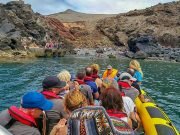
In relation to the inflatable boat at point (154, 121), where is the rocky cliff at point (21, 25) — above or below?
above

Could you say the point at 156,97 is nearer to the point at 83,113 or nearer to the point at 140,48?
the point at 83,113

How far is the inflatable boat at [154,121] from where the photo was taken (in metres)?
8.34

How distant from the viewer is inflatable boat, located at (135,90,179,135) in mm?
8344

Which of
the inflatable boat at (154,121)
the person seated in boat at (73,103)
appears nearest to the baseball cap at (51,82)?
the person seated in boat at (73,103)

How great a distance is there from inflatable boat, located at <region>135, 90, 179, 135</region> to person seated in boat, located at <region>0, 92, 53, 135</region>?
13.6 ft

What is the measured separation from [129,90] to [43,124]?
4.43 m

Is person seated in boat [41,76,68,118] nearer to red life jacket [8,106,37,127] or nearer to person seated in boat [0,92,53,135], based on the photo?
person seated in boat [0,92,53,135]

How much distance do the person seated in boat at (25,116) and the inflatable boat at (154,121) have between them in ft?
13.6

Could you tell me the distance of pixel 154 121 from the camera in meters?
9.11

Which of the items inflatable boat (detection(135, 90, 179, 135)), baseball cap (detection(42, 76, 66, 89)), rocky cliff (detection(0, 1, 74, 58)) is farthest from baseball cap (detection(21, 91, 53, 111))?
rocky cliff (detection(0, 1, 74, 58))

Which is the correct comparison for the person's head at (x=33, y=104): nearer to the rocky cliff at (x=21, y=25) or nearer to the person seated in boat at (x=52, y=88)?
the person seated in boat at (x=52, y=88)

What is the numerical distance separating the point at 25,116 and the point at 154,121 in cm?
517

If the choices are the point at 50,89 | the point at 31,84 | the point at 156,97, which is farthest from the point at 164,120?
the point at 31,84

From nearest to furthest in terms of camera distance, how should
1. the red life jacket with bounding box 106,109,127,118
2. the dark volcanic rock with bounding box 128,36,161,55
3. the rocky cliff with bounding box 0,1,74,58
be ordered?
the red life jacket with bounding box 106,109,127,118 → the rocky cliff with bounding box 0,1,74,58 → the dark volcanic rock with bounding box 128,36,161,55
